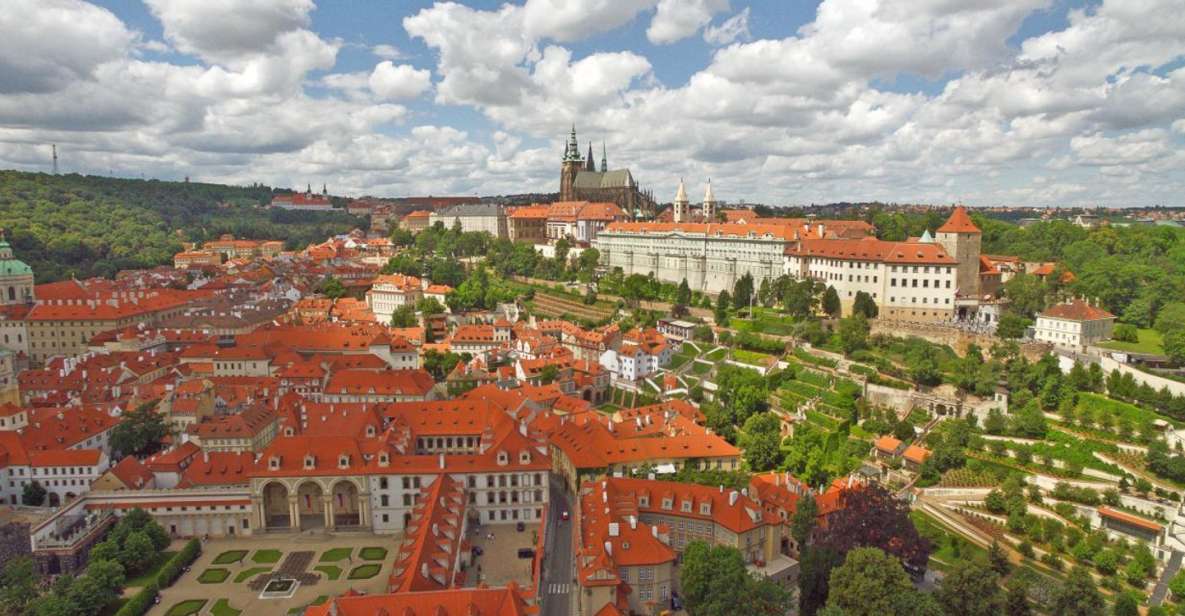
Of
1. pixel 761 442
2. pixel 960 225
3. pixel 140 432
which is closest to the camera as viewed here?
pixel 761 442

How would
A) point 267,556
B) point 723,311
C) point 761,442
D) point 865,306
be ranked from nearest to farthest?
point 267,556 → point 761,442 → point 865,306 → point 723,311

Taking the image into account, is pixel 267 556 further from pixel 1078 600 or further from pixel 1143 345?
pixel 1143 345

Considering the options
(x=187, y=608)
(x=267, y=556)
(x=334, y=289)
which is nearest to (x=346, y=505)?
(x=267, y=556)

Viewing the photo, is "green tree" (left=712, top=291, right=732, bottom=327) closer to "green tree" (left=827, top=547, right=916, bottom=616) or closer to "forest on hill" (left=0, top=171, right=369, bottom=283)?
"green tree" (left=827, top=547, right=916, bottom=616)

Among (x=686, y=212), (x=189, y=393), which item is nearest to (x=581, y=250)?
(x=686, y=212)

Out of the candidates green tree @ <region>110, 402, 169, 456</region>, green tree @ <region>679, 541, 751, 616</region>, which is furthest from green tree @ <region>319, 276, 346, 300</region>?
green tree @ <region>679, 541, 751, 616</region>

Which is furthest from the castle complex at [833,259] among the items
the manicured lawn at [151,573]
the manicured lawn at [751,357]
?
the manicured lawn at [151,573]

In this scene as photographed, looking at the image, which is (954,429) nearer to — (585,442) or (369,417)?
(585,442)
